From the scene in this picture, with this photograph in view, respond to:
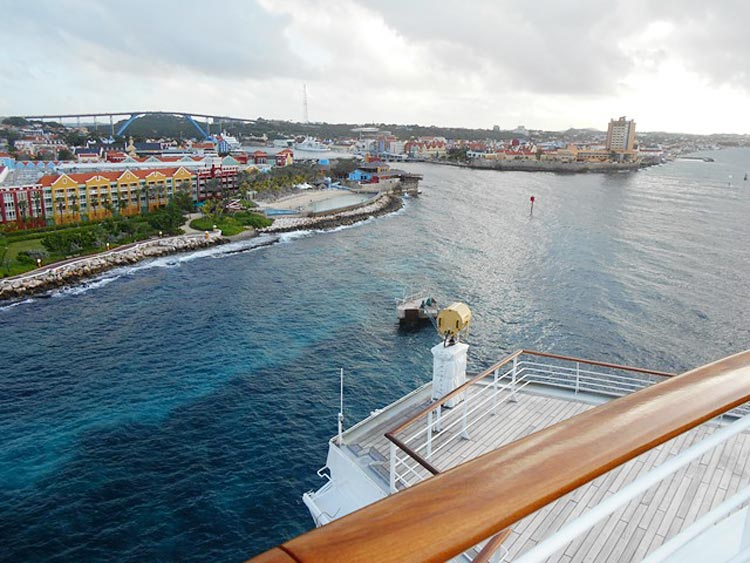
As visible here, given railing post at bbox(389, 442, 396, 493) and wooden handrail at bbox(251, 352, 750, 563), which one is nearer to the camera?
wooden handrail at bbox(251, 352, 750, 563)

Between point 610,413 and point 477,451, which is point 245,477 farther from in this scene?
point 610,413

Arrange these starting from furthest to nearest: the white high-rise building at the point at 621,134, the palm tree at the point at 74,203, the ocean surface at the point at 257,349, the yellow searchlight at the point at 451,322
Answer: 1. the white high-rise building at the point at 621,134
2. the palm tree at the point at 74,203
3. the ocean surface at the point at 257,349
4. the yellow searchlight at the point at 451,322

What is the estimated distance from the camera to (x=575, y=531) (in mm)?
411

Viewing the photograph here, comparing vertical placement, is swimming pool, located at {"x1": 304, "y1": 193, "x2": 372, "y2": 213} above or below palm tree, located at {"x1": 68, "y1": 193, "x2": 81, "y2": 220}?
below

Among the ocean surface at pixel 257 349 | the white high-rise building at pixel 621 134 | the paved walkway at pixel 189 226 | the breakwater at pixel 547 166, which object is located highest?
the white high-rise building at pixel 621 134

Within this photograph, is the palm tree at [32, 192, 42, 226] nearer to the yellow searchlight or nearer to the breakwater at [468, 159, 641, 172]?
the yellow searchlight

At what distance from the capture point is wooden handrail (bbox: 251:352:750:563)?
1.11 feet

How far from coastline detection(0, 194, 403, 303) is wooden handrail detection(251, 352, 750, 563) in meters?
14.8

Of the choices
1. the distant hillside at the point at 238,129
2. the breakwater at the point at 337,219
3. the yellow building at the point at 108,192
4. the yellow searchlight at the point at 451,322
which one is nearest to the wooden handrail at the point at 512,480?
the yellow searchlight at the point at 451,322

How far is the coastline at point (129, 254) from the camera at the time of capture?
13.2m

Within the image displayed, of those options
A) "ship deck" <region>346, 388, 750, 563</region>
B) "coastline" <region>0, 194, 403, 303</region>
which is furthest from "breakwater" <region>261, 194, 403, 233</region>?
"ship deck" <region>346, 388, 750, 563</region>

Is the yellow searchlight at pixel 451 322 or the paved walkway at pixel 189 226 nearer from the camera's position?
the yellow searchlight at pixel 451 322

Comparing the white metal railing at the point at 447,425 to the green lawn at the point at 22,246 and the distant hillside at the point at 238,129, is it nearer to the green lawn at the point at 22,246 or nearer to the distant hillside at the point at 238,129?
the green lawn at the point at 22,246

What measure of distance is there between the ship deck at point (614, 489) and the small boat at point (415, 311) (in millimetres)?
7640
